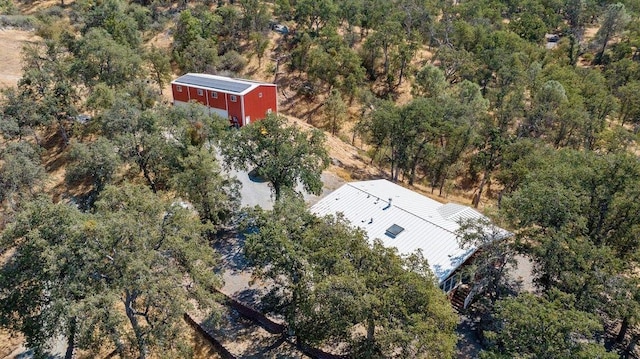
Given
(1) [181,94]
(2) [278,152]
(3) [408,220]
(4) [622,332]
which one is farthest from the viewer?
(1) [181,94]

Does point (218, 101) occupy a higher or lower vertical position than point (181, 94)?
higher

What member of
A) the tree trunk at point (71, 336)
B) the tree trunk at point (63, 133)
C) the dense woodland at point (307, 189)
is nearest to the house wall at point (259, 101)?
the dense woodland at point (307, 189)

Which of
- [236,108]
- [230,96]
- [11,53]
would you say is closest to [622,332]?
[236,108]

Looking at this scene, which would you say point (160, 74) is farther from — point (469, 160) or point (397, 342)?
point (397, 342)

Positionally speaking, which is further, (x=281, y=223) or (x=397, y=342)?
(x=281, y=223)

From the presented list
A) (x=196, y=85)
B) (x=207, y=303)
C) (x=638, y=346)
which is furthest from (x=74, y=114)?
(x=638, y=346)

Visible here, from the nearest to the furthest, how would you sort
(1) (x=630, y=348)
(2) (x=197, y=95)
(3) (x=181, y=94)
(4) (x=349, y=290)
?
(4) (x=349, y=290), (1) (x=630, y=348), (2) (x=197, y=95), (3) (x=181, y=94)

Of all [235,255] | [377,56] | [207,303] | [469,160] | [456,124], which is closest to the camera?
[207,303]

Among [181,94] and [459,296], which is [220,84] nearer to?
[181,94]

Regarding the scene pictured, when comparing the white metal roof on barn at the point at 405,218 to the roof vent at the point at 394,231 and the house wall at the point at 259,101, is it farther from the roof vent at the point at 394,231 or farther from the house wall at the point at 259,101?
the house wall at the point at 259,101
